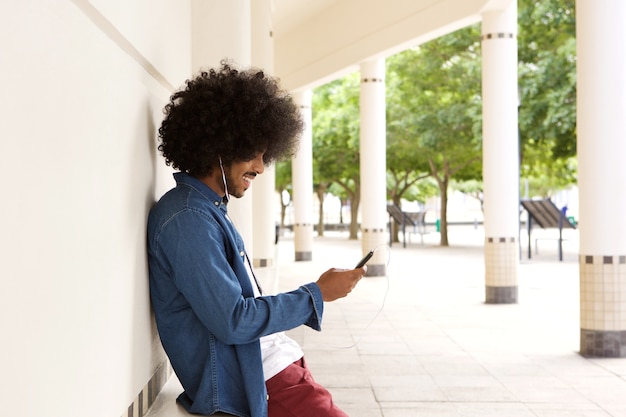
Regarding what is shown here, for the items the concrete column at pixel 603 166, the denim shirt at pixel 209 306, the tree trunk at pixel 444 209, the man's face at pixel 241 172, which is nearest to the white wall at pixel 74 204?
the denim shirt at pixel 209 306

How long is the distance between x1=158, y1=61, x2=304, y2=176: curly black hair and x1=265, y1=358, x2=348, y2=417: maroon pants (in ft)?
2.52

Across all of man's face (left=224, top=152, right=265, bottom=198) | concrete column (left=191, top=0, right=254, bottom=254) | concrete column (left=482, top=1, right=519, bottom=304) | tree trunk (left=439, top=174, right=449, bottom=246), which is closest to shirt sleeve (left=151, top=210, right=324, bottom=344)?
man's face (left=224, top=152, right=265, bottom=198)

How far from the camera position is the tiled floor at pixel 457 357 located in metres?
5.62

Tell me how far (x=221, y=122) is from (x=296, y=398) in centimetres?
95

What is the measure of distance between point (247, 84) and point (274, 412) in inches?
44.1

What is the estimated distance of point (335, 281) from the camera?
8.95 ft

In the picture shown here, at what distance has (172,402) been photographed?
3014mm

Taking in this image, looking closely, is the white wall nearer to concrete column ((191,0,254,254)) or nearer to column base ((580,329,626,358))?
concrete column ((191,0,254,254))

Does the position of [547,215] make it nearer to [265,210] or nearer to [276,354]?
[265,210]

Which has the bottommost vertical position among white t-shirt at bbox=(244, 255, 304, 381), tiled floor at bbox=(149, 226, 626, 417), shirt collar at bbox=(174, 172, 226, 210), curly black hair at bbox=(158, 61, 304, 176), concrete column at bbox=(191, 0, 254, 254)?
tiled floor at bbox=(149, 226, 626, 417)

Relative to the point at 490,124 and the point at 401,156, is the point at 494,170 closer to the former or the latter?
the point at 490,124

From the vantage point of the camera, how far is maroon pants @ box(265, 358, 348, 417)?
2713mm

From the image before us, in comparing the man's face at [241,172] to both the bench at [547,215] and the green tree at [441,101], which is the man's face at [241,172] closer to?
the bench at [547,215]

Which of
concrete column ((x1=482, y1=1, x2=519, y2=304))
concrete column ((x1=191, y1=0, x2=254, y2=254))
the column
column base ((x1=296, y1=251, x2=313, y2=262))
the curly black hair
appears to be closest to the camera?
the curly black hair
